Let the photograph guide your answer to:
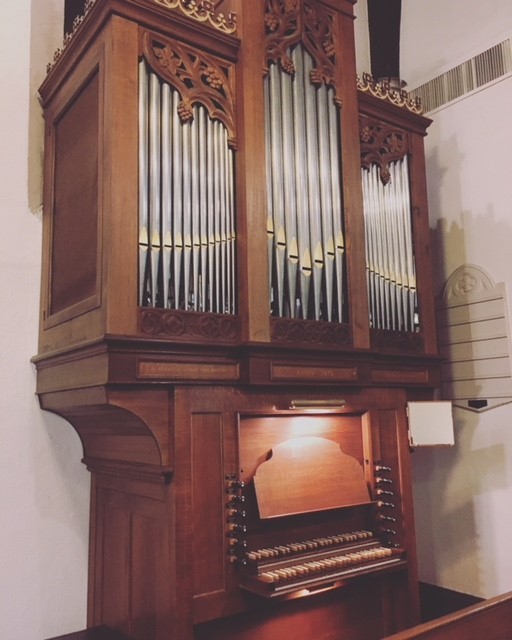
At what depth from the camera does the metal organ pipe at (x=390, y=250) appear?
156 inches

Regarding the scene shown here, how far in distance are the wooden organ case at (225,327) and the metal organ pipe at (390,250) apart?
0.10 ft

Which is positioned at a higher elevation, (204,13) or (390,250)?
(204,13)

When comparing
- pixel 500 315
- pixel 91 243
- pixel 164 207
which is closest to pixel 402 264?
pixel 500 315

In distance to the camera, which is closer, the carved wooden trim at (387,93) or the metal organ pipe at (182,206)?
the metal organ pipe at (182,206)

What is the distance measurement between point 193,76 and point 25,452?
7.12 feet

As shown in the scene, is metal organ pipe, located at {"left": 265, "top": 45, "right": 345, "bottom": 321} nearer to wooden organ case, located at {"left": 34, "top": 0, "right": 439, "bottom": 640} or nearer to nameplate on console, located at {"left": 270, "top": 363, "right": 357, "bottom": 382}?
wooden organ case, located at {"left": 34, "top": 0, "right": 439, "bottom": 640}

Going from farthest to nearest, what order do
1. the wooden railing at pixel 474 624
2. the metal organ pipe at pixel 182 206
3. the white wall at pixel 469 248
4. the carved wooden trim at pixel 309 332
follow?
the white wall at pixel 469 248 < the carved wooden trim at pixel 309 332 < the metal organ pipe at pixel 182 206 < the wooden railing at pixel 474 624

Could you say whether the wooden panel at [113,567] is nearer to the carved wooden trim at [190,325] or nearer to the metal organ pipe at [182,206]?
the carved wooden trim at [190,325]

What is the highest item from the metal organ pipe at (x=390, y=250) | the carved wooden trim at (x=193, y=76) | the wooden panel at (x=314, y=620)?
the carved wooden trim at (x=193, y=76)

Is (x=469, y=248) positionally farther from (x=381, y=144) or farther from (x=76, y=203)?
(x=76, y=203)

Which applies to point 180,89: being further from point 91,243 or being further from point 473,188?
point 473,188

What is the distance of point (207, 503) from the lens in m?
2.99

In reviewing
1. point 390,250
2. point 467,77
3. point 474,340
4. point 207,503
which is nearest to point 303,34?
point 390,250

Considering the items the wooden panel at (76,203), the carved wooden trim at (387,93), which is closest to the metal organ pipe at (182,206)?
the wooden panel at (76,203)
